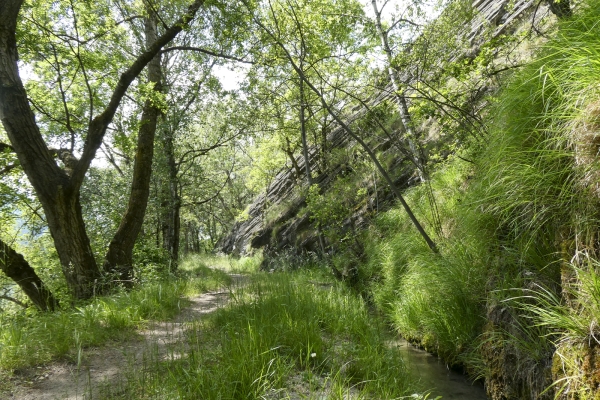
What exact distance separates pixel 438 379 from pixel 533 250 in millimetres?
1915

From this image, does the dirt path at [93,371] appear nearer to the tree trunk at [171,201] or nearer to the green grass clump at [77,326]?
the green grass clump at [77,326]

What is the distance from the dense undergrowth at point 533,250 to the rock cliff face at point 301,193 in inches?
193

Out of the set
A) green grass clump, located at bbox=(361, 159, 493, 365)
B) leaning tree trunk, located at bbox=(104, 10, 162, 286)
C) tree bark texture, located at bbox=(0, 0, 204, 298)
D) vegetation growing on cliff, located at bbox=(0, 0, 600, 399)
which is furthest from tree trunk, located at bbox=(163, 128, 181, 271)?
green grass clump, located at bbox=(361, 159, 493, 365)

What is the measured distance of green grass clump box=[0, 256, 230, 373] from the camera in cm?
289

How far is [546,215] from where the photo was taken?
260cm

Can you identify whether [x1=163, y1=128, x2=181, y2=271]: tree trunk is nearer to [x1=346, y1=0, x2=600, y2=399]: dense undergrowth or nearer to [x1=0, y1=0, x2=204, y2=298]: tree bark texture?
[x1=0, y1=0, x2=204, y2=298]: tree bark texture

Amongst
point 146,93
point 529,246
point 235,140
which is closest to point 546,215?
point 529,246

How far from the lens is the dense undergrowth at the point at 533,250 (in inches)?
82.7

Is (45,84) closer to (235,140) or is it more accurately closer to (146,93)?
(146,93)

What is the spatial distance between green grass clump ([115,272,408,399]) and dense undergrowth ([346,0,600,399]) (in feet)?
3.11

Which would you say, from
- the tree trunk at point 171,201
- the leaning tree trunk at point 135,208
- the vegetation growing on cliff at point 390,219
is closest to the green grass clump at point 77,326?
the vegetation growing on cliff at point 390,219

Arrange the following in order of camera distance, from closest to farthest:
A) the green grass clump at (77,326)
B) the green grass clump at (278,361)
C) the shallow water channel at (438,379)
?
the green grass clump at (278,361), the green grass clump at (77,326), the shallow water channel at (438,379)

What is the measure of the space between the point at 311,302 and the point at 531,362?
2.62 metres

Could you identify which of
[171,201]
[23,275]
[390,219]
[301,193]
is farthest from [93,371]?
[171,201]
